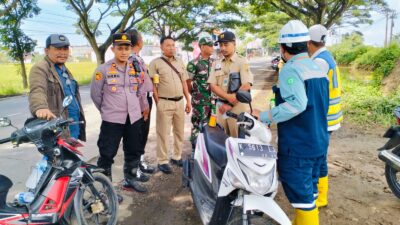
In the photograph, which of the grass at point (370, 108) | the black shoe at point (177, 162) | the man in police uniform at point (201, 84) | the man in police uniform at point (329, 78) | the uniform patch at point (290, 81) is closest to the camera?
the uniform patch at point (290, 81)

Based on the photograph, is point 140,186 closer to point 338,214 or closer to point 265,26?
point 338,214

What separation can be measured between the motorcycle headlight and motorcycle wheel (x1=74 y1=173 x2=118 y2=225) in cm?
138

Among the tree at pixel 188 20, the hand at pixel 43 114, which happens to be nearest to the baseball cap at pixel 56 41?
the hand at pixel 43 114

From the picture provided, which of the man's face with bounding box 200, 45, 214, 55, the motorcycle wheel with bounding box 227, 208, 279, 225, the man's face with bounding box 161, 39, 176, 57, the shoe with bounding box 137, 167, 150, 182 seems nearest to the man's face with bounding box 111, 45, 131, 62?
the man's face with bounding box 161, 39, 176, 57

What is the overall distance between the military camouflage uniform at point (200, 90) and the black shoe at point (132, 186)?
1340mm

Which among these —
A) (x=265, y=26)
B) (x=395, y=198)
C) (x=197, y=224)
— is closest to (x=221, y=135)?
(x=197, y=224)

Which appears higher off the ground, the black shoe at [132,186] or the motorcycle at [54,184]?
the motorcycle at [54,184]

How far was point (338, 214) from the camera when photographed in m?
3.22

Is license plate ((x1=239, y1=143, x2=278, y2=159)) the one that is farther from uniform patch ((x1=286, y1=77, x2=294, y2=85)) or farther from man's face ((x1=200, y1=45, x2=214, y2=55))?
man's face ((x1=200, y1=45, x2=214, y2=55))

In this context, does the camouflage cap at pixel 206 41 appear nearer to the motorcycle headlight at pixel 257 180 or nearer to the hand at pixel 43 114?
the hand at pixel 43 114

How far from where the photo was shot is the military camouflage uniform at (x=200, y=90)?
195 inches

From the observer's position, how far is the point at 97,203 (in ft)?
9.09

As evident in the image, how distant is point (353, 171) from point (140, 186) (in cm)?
281

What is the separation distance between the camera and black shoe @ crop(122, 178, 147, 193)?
3838 mm
